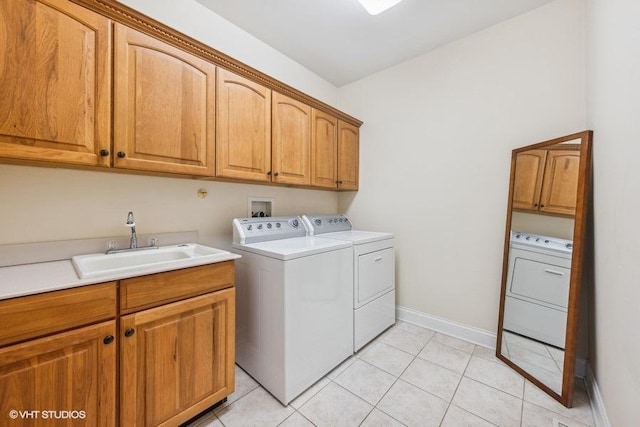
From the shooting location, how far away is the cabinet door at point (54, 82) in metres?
1.02

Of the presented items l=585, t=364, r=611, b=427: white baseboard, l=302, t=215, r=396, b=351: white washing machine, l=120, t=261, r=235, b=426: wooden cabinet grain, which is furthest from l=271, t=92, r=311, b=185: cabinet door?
l=585, t=364, r=611, b=427: white baseboard

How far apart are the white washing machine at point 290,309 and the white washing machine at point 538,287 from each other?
121 cm

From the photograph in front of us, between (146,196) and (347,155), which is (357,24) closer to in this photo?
(347,155)

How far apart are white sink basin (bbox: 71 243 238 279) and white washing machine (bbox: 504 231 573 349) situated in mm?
2003

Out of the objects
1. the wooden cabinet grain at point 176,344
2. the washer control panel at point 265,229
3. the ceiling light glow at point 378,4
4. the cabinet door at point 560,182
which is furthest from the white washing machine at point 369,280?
the ceiling light glow at point 378,4

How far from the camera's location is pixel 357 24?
2047 millimetres

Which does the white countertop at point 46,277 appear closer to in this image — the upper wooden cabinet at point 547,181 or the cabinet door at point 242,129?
the cabinet door at point 242,129

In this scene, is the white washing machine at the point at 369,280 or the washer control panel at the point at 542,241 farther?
the white washing machine at the point at 369,280

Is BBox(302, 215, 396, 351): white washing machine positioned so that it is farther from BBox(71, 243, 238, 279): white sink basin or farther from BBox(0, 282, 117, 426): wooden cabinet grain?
BBox(0, 282, 117, 426): wooden cabinet grain

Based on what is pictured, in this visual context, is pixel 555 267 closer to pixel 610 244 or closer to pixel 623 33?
pixel 610 244

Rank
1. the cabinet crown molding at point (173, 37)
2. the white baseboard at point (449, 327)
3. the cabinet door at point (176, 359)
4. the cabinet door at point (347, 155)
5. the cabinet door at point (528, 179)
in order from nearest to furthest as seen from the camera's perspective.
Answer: the cabinet door at point (176, 359), the cabinet crown molding at point (173, 37), the cabinet door at point (528, 179), the white baseboard at point (449, 327), the cabinet door at point (347, 155)

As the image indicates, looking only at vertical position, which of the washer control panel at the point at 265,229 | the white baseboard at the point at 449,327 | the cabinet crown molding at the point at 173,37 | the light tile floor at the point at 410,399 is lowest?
the light tile floor at the point at 410,399

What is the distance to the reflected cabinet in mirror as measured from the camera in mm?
1518

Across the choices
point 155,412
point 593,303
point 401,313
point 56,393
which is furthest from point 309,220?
point 593,303
